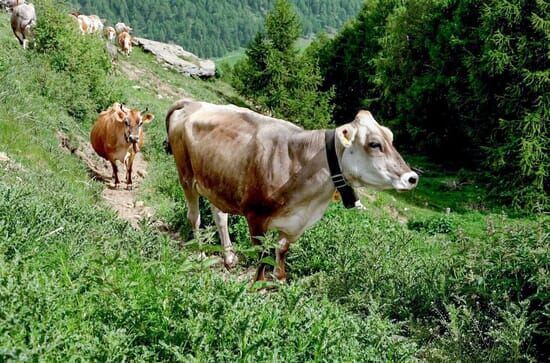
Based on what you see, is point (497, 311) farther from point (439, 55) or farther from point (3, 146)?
point (439, 55)

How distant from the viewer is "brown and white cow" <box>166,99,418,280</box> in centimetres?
570

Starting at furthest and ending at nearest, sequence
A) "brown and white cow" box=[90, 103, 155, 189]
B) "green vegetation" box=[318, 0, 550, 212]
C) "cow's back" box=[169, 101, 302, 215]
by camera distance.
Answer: "green vegetation" box=[318, 0, 550, 212] < "brown and white cow" box=[90, 103, 155, 189] < "cow's back" box=[169, 101, 302, 215]

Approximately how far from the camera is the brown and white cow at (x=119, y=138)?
42.1 ft

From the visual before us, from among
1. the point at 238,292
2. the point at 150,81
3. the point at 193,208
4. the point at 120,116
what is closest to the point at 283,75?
the point at 150,81

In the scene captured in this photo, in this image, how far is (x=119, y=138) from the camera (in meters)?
12.9

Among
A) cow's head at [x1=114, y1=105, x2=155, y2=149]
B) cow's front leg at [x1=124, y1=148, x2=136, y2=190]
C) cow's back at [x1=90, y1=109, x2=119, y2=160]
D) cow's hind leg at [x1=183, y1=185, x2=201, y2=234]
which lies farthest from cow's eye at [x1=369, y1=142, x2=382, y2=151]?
cow's back at [x1=90, y1=109, x2=119, y2=160]

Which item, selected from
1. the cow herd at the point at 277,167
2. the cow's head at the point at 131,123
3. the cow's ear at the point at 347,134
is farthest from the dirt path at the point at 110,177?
the cow's ear at the point at 347,134

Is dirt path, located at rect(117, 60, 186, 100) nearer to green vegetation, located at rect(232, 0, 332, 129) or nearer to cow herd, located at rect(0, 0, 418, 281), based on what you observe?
green vegetation, located at rect(232, 0, 332, 129)

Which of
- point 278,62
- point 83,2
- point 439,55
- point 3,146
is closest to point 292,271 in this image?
point 3,146

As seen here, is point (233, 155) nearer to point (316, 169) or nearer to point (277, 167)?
point (277, 167)

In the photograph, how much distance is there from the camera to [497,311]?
489 cm

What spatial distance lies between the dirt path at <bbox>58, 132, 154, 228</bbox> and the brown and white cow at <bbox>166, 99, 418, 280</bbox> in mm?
2753

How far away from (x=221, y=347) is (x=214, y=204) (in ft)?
14.5

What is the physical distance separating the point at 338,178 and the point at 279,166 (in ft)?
2.13
